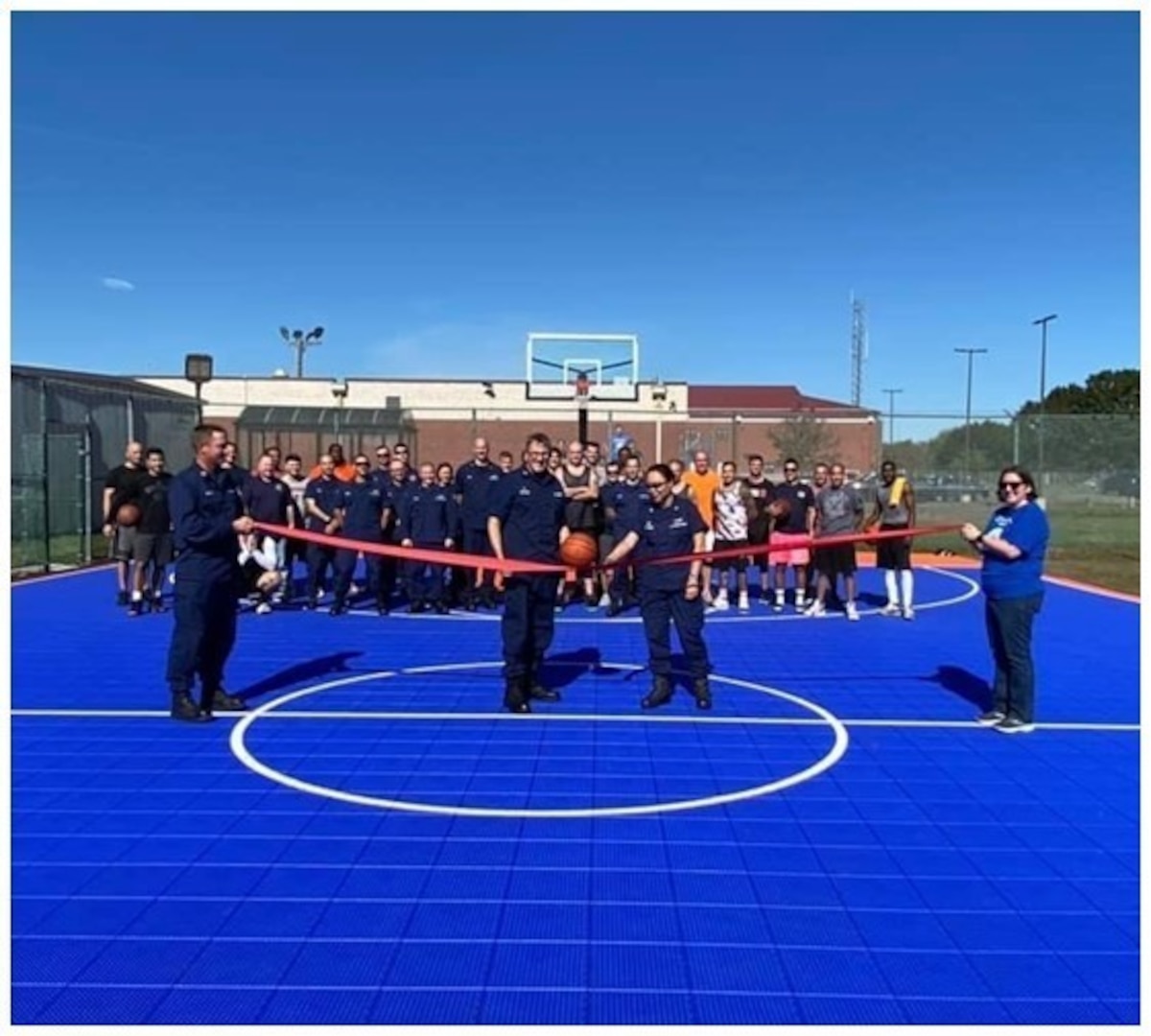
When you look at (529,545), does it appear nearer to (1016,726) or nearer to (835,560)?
(1016,726)

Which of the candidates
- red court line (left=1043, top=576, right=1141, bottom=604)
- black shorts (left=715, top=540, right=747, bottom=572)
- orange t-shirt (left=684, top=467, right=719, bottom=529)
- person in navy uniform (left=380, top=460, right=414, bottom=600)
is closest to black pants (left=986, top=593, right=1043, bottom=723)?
black shorts (left=715, top=540, right=747, bottom=572)

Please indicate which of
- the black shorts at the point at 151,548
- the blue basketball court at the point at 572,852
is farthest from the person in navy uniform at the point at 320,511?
the blue basketball court at the point at 572,852

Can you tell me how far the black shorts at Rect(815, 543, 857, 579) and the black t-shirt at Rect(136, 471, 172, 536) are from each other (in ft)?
27.7

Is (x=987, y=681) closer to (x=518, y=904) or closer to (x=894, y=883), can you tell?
(x=894, y=883)

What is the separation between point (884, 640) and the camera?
38.3ft

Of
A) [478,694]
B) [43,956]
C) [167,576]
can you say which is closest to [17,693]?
[478,694]

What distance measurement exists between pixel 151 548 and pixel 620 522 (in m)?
6.11

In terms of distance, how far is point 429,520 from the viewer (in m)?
13.5

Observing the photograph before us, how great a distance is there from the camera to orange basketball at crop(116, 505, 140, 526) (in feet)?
38.4

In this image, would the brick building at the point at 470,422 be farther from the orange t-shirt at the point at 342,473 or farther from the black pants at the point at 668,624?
the black pants at the point at 668,624

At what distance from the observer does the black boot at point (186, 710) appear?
777 cm

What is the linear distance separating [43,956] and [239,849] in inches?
48.3

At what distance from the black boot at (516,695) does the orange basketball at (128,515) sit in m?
5.93

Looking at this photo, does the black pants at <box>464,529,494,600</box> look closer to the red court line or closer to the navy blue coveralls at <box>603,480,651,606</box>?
the navy blue coveralls at <box>603,480,651,606</box>
